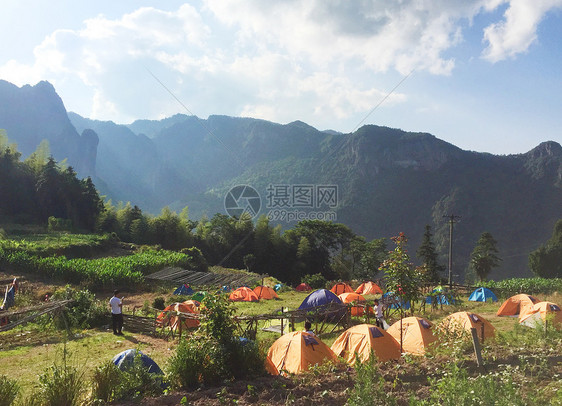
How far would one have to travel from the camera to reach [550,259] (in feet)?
163

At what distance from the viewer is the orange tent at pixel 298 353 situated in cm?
862

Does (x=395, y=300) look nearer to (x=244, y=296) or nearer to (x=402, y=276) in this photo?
(x=402, y=276)

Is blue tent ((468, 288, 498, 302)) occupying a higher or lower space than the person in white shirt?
lower

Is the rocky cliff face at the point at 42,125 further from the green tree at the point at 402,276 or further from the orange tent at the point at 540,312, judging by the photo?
the orange tent at the point at 540,312

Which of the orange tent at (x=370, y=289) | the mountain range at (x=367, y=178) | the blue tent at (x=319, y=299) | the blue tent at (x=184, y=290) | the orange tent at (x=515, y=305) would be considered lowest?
the orange tent at (x=370, y=289)

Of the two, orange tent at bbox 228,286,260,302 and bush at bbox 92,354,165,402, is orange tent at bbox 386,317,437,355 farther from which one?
orange tent at bbox 228,286,260,302

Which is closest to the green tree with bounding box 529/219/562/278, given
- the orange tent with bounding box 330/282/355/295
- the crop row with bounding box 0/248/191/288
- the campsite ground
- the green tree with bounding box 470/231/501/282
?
the green tree with bounding box 470/231/501/282

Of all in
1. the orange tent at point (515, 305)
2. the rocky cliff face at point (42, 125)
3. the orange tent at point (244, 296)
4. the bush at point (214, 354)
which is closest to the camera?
the bush at point (214, 354)

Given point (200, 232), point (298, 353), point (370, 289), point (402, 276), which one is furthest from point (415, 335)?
point (200, 232)

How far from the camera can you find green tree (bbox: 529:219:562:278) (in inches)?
1929

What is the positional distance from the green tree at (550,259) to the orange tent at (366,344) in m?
50.6

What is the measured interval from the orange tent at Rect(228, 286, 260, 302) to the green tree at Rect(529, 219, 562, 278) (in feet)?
145

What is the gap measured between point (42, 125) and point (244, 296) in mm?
146353

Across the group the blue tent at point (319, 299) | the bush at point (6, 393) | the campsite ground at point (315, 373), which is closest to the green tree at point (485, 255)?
the blue tent at point (319, 299)
